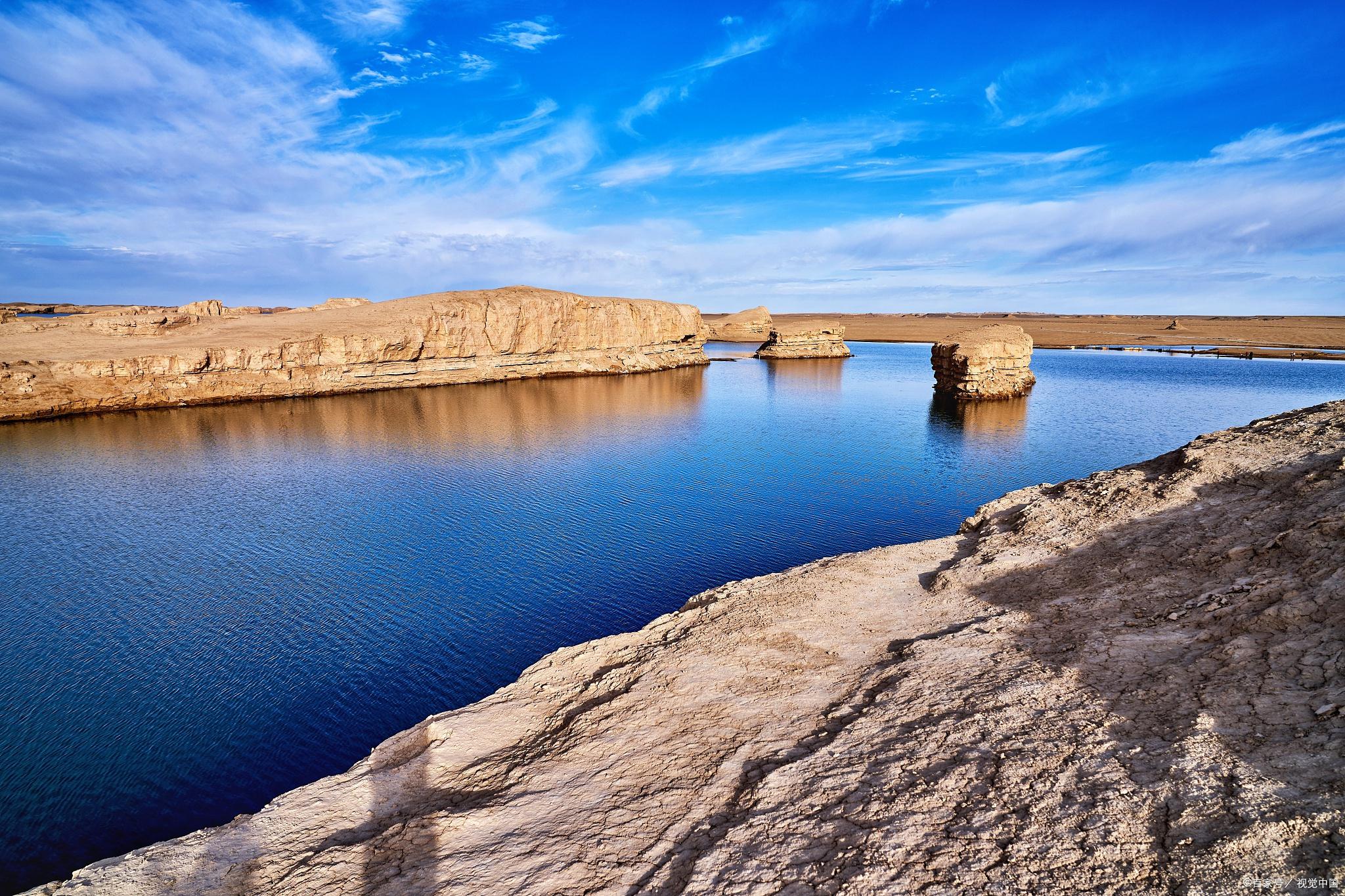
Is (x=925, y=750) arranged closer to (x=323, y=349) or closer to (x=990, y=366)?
(x=990, y=366)

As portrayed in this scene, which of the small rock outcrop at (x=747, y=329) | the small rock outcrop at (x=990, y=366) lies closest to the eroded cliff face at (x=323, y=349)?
the small rock outcrop at (x=990, y=366)

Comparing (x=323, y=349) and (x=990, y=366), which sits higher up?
(x=323, y=349)

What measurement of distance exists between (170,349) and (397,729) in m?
62.4

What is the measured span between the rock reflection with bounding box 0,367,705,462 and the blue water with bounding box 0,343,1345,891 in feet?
1.56

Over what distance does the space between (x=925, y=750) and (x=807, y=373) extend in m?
80.5

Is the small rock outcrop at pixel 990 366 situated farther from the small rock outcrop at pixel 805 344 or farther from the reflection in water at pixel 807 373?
the small rock outcrop at pixel 805 344

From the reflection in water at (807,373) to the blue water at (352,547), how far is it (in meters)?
19.0

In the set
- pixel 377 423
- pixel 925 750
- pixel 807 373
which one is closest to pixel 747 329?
pixel 807 373

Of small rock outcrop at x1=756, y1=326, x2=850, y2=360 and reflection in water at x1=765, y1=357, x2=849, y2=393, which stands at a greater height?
small rock outcrop at x1=756, y1=326, x2=850, y2=360

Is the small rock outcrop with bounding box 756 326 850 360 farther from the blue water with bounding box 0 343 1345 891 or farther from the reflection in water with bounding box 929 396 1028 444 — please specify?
the blue water with bounding box 0 343 1345 891

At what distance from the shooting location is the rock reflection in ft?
135

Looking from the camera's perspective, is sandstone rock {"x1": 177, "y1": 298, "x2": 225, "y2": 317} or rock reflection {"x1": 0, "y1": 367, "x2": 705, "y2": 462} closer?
rock reflection {"x1": 0, "y1": 367, "x2": 705, "y2": 462}

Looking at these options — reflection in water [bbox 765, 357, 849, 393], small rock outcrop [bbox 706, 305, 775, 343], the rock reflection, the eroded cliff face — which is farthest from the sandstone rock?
small rock outcrop [bbox 706, 305, 775, 343]

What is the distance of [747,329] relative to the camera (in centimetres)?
15450
